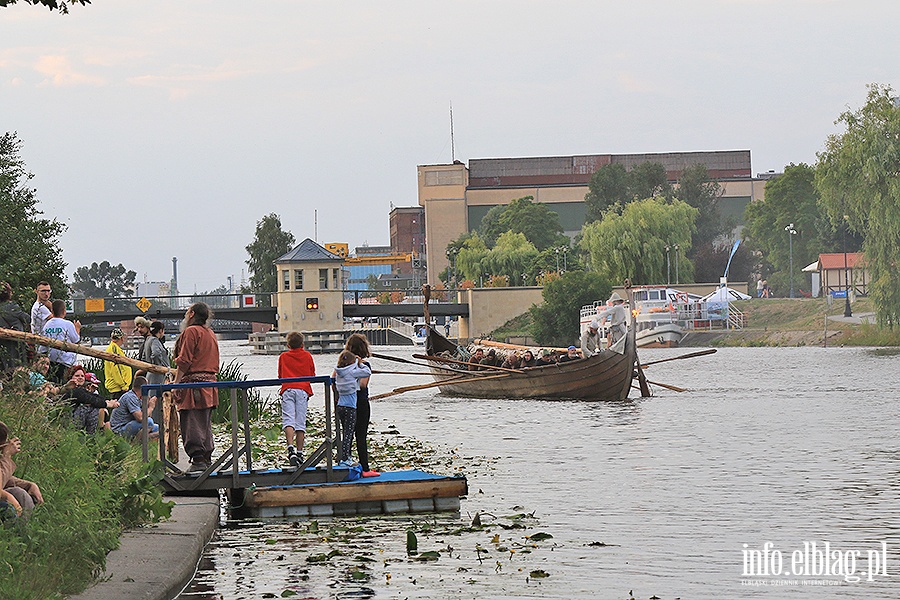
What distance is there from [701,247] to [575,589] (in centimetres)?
13143

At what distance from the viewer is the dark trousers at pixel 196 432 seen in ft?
47.1

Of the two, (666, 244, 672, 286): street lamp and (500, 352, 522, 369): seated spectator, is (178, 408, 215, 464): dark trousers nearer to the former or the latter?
(500, 352, 522, 369): seated spectator

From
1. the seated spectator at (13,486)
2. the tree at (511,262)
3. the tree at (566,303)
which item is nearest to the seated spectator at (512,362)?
the seated spectator at (13,486)

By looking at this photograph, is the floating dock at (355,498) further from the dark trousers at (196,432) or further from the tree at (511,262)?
the tree at (511,262)

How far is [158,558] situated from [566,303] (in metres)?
81.5

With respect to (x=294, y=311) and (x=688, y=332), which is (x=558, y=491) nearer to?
(x=688, y=332)

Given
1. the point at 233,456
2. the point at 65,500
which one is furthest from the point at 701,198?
the point at 65,500

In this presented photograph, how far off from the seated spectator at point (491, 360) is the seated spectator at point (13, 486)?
3241 cm

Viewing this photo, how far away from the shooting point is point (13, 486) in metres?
9.44

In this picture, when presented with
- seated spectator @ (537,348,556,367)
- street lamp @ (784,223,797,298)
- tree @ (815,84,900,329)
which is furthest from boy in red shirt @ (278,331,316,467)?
street lamp @ (784,223,797,298)

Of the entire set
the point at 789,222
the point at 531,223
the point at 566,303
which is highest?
the point at 531,223

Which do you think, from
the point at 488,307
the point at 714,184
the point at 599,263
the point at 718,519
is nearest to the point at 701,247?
the point at 714,184

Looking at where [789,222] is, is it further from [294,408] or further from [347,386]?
[294,408]

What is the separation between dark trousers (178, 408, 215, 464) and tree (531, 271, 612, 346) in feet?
252
